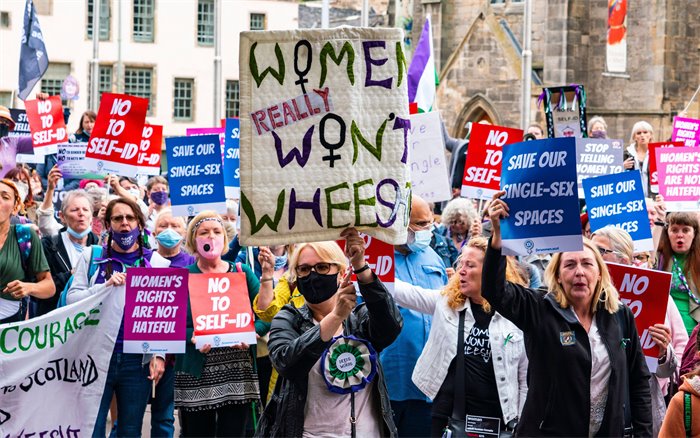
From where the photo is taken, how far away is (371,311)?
6793mm

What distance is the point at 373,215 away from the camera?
673cm

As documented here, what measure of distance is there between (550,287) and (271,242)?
1517mm

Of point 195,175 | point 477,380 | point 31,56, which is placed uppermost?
point 31,56

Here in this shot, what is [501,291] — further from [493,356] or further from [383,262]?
[383,262]

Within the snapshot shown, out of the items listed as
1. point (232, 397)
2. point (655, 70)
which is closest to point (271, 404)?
point (232, 397)

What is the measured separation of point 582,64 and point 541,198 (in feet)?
106

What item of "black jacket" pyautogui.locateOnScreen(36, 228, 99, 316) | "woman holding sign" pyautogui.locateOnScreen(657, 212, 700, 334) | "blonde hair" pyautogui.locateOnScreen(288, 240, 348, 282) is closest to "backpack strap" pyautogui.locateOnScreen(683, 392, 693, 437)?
"blonde hair" pyautogui.locateOnScreen(288, 240, 348, 282)

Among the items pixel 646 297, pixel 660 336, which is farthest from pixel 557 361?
pixel 646 297

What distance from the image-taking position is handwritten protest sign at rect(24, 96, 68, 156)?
1766cm

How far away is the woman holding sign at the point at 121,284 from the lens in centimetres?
959

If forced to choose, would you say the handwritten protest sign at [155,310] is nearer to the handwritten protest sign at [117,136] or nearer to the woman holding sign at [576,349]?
the woman holding sign at [576,349]

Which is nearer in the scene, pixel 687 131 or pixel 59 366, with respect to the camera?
pixel 59 366

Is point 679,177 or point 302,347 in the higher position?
point 679,177

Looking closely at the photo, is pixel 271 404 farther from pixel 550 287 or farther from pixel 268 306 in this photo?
pixel 268 306
